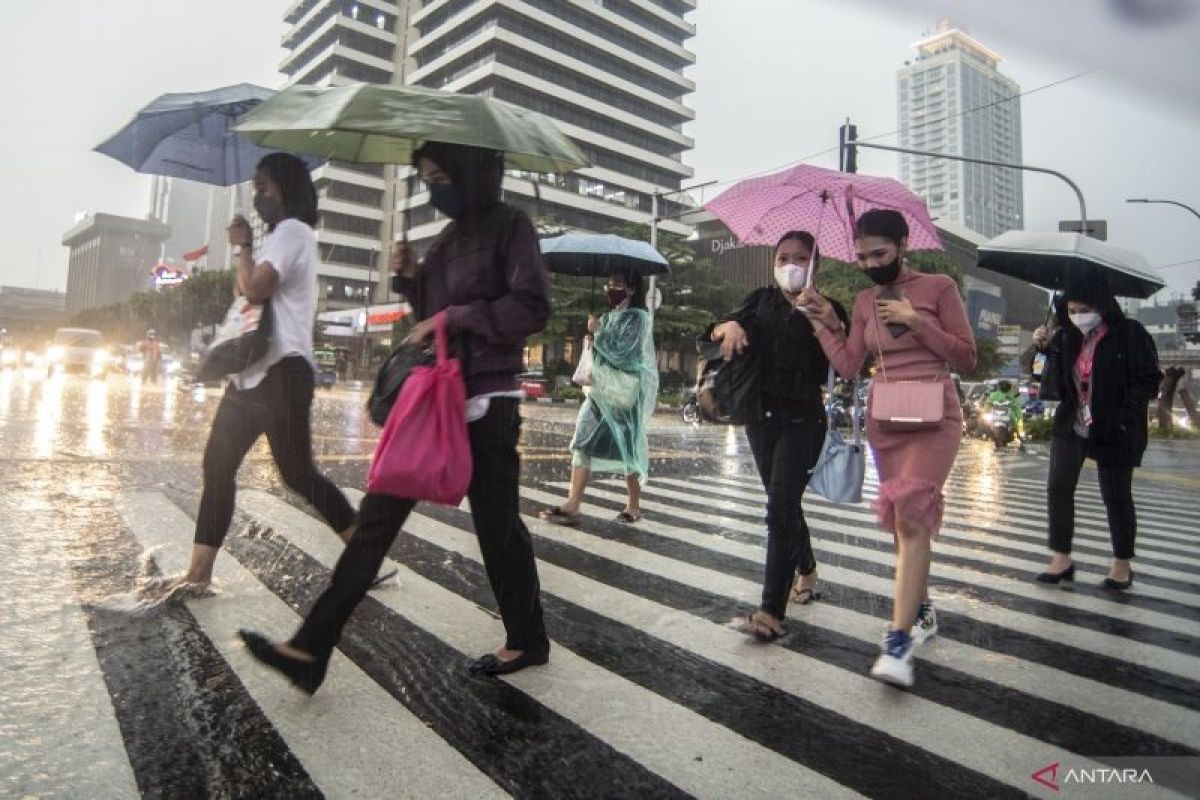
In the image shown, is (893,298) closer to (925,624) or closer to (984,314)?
(925,624)

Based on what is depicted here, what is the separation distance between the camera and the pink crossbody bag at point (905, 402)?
2893mm

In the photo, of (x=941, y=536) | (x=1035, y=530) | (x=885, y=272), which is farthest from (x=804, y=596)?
(x=1035, y=530)

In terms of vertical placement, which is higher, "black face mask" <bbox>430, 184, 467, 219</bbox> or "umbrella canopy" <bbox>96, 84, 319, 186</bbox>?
"umbrella canopy" <bbox>96, 84, 319, 186</bbox>

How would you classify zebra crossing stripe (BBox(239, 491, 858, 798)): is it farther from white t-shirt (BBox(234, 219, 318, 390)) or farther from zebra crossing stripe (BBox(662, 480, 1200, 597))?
zebra crossing stripe (BBox(662, 480, 1200, 597))

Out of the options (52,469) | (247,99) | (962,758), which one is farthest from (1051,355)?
(52,469)

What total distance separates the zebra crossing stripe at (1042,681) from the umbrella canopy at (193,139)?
329 cm

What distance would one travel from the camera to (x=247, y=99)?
382cm

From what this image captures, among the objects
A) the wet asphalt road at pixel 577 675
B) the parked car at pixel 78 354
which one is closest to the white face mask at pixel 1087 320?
the wet asphalt road at pixel 577 675

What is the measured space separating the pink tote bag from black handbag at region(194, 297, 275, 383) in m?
1.07

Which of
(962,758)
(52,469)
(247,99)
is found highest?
(247,99)

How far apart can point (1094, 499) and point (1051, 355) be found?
17.7ft

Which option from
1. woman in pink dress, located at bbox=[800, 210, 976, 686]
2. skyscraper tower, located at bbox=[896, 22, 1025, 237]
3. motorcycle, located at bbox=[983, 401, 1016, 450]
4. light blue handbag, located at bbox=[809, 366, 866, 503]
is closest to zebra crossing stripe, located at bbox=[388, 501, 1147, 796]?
woman in pink dress, located at bbox=[800, 210, 976, 686]

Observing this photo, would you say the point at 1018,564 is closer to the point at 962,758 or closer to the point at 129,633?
the point at 962,758

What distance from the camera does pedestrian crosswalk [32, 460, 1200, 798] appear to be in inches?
80.6
